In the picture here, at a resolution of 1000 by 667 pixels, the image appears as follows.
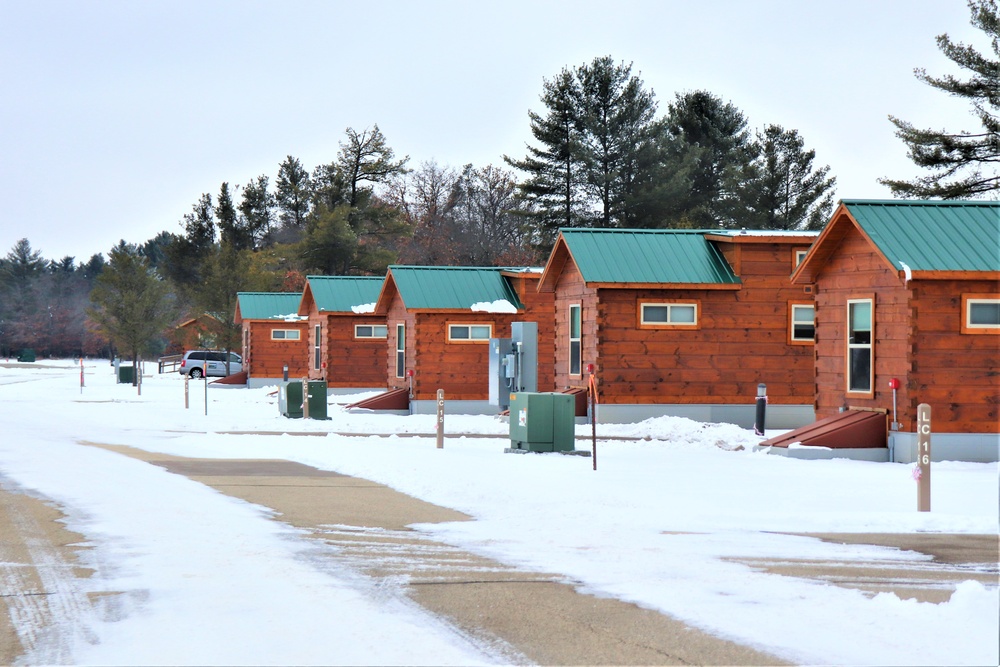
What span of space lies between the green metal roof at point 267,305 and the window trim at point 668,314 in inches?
1169

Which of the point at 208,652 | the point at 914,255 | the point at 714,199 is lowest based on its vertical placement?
the point at 208,652

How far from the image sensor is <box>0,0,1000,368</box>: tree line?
1767 inches

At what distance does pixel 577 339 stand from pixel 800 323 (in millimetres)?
5292

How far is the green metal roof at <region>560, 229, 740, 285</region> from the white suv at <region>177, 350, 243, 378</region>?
41805 millimetres

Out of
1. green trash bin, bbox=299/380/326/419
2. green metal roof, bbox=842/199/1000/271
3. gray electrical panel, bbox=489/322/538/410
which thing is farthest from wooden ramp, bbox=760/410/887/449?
green trash bin, bbox=299/380/326/419

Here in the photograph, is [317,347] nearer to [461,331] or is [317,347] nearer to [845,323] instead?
[461,331]

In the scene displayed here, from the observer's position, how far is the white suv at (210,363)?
67750mm

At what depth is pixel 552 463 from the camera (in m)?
18.6

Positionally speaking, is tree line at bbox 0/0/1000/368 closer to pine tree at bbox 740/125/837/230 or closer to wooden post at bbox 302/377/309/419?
pine tree at bbox 740/125/837/230

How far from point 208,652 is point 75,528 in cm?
550

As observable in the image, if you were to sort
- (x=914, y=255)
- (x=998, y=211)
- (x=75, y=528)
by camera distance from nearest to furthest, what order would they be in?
(x=75, y=528), (x=914, y=255), (x=998, y=211)

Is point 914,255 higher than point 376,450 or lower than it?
higher

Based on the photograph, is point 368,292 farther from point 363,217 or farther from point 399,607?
point 399,607

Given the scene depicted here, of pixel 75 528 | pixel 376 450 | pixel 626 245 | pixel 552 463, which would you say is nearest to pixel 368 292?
pixel 626 245
